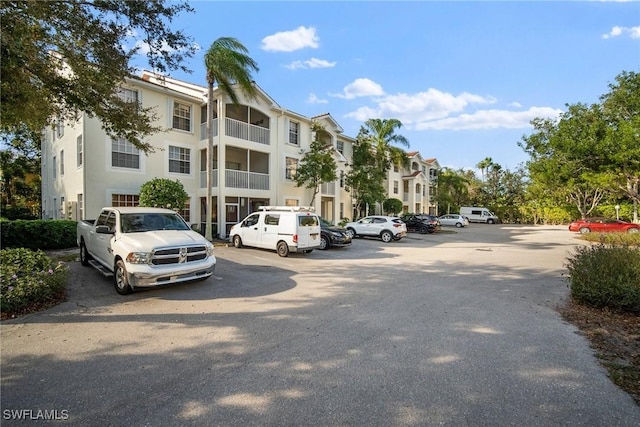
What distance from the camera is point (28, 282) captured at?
5.86 meters

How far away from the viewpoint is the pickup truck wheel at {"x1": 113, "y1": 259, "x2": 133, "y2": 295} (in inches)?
268

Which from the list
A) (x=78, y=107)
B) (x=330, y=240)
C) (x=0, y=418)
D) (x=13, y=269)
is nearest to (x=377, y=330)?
(x=0, y=418)

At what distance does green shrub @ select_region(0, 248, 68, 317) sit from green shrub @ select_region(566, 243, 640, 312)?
1034 centimetres

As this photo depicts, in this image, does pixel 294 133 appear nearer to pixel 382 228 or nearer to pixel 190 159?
pixel 190 159

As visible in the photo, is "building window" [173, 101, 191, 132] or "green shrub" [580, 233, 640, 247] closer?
"green shrub" [580, 233, 640, 247]

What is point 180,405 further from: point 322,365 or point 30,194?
point 30,194

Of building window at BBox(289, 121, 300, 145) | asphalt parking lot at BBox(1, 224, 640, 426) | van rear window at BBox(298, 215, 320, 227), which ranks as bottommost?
asphalt parking lot at BBox(1, 224, 640, 426)

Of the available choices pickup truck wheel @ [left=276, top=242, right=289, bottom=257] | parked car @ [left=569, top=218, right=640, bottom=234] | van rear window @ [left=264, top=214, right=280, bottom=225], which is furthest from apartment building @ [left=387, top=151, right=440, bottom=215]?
pickup truck wheel @ [left=276, top=242, right=289, bottom=257]

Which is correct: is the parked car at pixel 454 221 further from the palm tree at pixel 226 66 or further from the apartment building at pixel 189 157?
the palm tree at pixel 226 66

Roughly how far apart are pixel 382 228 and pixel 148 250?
15609 millimetres

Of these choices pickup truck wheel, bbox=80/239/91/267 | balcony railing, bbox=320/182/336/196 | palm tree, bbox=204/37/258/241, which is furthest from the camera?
balcony railing, bbox=320/182/336/196

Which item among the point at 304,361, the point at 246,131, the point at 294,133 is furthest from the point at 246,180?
the point at 304,361

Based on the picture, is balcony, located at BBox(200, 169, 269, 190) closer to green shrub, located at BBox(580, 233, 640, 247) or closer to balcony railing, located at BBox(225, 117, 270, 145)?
balcony railing, located at BBox(225, 117, 270, 145)

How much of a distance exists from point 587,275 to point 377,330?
4.65m
